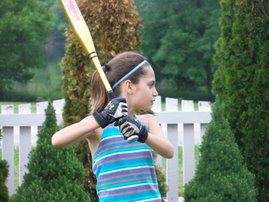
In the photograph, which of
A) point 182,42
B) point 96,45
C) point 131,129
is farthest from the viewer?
point 182,42

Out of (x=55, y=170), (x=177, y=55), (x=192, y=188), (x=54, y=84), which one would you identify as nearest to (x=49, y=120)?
(x=55, y=170)

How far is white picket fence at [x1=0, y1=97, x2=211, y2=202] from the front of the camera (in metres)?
6.57

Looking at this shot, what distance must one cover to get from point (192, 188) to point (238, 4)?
1702 millimetres

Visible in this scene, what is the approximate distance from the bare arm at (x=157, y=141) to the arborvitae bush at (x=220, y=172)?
232 cm

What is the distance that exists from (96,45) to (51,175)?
1223 mm

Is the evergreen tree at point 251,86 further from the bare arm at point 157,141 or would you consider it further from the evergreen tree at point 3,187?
the bare arm at point 157,141

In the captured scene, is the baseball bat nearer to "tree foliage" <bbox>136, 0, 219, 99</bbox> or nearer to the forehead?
the forehead

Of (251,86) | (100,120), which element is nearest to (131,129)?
(100,120)

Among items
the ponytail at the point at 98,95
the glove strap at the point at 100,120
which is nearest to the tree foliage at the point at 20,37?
the ponytail at the point at 98,95

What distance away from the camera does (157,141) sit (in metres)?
3.14

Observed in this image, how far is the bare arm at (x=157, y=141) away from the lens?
10.2 feet

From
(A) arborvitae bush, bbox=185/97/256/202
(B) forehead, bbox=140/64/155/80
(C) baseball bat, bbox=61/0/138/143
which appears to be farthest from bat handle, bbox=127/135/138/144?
(A) arborvitae bush, bbox=185/97/256/202

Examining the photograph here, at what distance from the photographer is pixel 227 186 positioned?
217 inches

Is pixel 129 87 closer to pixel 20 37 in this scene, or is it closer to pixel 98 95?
pixel 98 95
